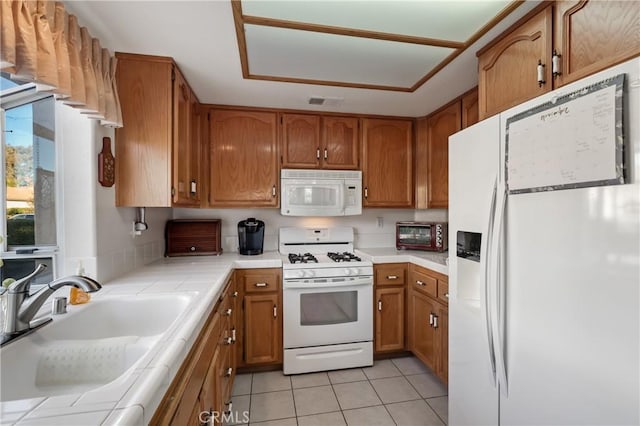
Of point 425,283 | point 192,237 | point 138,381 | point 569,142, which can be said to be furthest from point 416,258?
point 138,381

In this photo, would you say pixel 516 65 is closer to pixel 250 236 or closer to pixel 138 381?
pixel 138 381

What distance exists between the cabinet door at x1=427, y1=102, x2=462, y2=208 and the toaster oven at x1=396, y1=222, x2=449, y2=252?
0.64 ft

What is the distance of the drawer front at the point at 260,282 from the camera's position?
2.24 meters

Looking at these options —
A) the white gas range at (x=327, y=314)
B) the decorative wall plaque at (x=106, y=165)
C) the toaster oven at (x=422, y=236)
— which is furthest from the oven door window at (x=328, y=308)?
the decorative wall plaque at (x=106, y=165)

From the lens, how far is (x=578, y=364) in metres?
0.89

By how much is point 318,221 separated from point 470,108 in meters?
1.62

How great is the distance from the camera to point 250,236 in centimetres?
255

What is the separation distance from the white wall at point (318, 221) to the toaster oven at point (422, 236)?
29 centimetres

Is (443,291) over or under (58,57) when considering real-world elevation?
under

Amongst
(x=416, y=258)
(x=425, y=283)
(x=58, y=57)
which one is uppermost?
(x=58, y=57)

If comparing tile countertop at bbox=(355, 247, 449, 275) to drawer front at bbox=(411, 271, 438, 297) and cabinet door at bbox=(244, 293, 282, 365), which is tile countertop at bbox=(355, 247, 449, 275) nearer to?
drawer front at bbox=(411, 271, 438, 297)

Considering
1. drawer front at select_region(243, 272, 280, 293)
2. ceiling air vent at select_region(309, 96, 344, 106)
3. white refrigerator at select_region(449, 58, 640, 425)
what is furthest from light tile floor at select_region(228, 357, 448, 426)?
ceiling air vent at select_region(309, 96, 344, 106)

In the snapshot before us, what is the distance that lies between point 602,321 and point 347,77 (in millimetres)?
1768

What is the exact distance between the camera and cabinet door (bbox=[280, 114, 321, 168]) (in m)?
2.59
